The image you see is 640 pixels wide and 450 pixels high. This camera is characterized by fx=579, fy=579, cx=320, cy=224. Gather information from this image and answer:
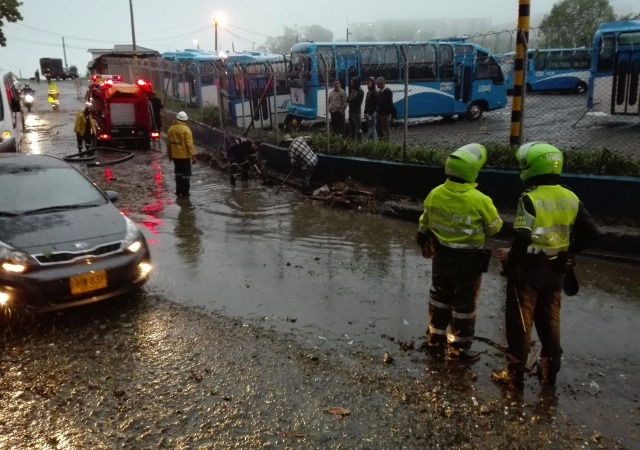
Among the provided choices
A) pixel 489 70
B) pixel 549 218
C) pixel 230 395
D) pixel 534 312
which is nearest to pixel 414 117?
pixel 489 70

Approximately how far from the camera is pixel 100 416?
13.5 ft

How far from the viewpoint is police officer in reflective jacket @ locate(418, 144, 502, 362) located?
179 inches

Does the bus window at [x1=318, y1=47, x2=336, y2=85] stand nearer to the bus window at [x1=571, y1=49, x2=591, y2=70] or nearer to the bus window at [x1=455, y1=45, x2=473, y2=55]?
the bus window at [x1=455, y1=45, x2=473, y2=55]

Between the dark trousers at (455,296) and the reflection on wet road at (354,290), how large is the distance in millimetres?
334

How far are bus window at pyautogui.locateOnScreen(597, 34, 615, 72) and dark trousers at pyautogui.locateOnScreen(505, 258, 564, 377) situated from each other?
1428 cm

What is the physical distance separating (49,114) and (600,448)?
108 feet

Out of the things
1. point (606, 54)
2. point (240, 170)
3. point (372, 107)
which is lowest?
point (240, 170)

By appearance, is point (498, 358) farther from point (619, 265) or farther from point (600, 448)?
point (619, 265)

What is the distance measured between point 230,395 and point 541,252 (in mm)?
2513

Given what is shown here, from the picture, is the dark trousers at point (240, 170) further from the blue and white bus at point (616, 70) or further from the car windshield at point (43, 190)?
the blue and white bus at point (616, 70)

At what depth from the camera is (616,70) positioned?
50.4 feet

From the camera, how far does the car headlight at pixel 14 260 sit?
528 centimetres

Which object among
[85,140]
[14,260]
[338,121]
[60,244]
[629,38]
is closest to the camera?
[14,260]

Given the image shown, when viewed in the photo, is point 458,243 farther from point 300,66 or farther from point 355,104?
point 300,66
